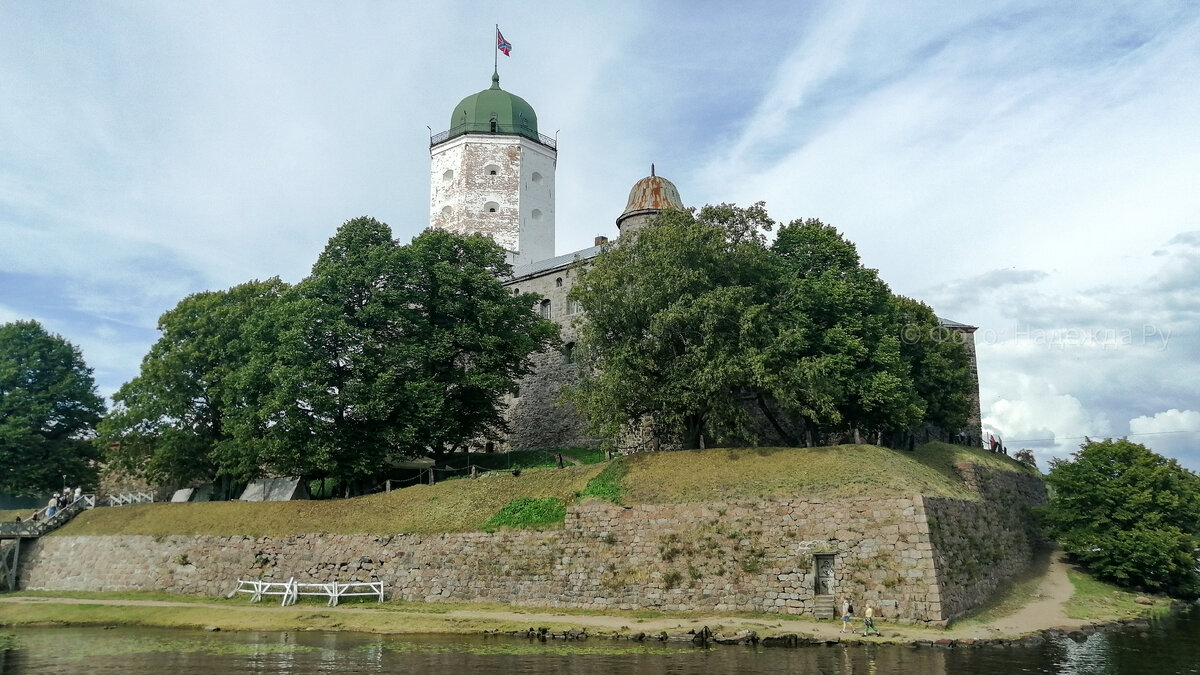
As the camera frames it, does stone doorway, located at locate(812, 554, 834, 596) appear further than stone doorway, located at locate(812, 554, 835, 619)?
Yes

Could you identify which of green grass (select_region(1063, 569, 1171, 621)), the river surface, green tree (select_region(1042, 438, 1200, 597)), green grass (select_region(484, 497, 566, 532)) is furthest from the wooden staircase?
green tree (select_region(1042, 438, 1200, 597))

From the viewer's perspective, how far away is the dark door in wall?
2477 centimetres

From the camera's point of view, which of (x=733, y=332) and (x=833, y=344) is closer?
(x=733, y=332)

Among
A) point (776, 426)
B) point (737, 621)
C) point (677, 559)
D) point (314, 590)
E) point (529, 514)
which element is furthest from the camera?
point (776, 426)

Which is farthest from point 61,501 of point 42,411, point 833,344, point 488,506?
point 833,344

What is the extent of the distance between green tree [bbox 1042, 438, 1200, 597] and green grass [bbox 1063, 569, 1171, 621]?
0.65 meters

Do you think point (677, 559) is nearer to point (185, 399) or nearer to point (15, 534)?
point (185, 399)

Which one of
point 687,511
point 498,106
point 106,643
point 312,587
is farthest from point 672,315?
point 498,106

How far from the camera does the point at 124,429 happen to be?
38812 mm

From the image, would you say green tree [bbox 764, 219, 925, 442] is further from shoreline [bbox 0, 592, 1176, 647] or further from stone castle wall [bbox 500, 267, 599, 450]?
stone castle wall [bbox 500, 267, 599, 450]

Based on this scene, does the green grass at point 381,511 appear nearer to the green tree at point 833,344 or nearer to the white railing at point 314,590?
the white railing at point 314,590

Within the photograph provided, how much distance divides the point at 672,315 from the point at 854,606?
36.2 feet

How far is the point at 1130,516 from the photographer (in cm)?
3203

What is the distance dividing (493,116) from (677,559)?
39.1 m
